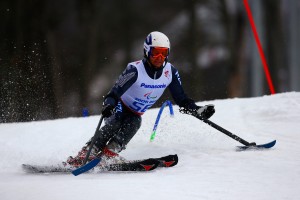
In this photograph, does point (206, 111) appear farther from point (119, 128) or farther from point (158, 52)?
point (119, 128)

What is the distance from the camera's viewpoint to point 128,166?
4668 mm

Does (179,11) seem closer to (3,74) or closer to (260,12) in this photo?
(260,12)

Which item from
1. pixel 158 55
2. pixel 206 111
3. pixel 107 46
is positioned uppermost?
pixel 158 55

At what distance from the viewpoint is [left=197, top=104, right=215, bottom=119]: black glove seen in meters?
5.42

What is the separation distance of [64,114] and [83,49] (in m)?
3.41

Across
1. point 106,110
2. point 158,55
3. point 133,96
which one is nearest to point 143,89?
point 133,96

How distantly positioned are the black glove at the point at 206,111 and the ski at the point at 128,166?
86 cm

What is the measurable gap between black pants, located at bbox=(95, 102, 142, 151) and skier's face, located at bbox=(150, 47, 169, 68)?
0.63 m

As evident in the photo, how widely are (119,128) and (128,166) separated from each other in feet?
2.42

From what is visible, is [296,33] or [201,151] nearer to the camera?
[201,151]

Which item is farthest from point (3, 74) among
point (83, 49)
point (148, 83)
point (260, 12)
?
point (148, 83)

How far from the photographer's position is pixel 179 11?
19.9 m

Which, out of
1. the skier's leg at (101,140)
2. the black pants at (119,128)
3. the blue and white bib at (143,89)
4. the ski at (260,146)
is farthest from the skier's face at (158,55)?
the ski at (260,146)

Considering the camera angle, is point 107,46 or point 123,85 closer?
point 123,85
